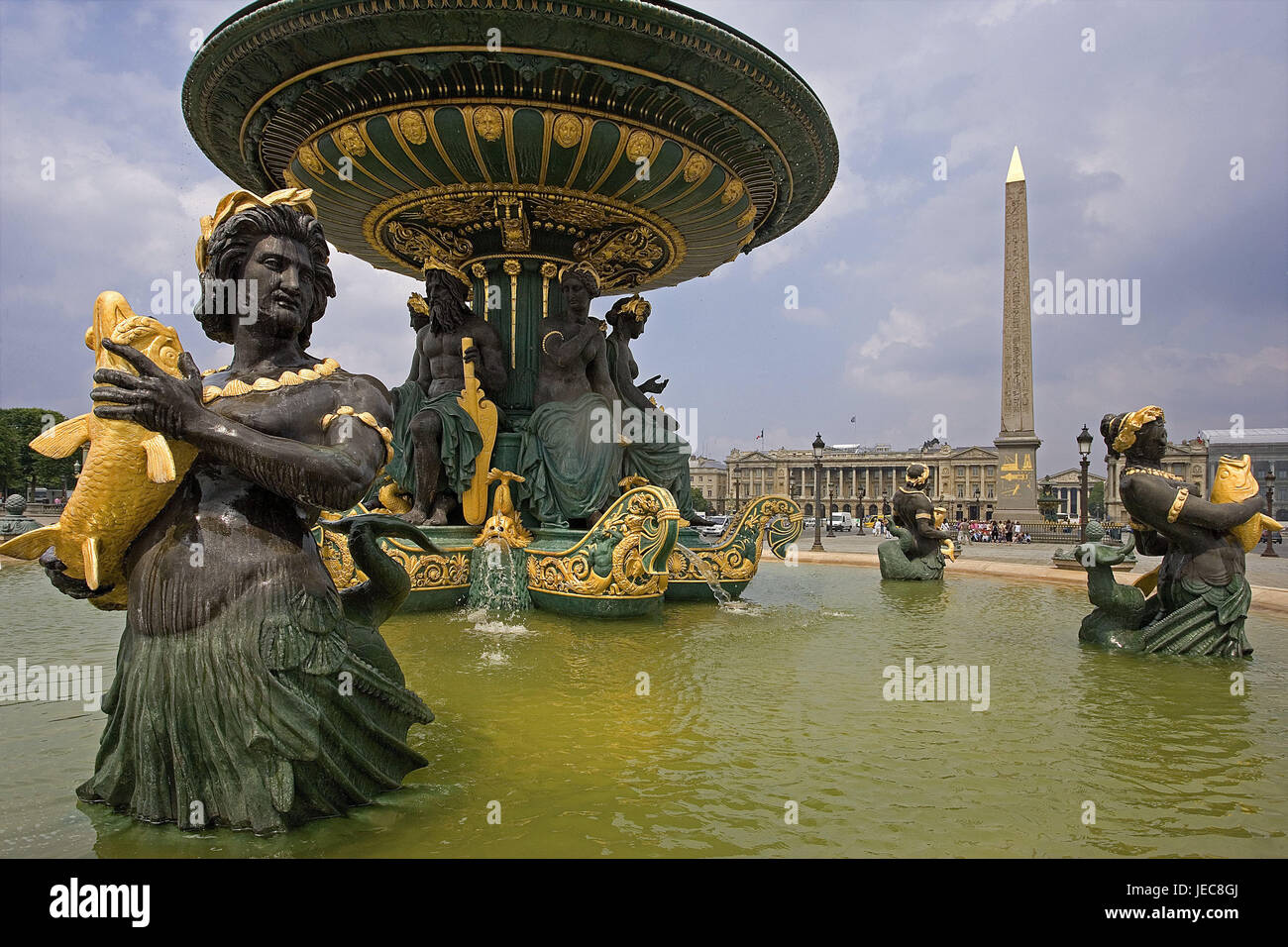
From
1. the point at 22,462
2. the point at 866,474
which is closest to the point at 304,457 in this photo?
the point at 22,462

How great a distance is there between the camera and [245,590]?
7.50 ft

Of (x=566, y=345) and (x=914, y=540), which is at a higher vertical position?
(x=566, y=345)

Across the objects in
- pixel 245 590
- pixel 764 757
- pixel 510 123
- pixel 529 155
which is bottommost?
pixel 764 757

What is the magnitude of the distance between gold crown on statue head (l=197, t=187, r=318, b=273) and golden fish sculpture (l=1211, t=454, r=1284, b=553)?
5.56 metres

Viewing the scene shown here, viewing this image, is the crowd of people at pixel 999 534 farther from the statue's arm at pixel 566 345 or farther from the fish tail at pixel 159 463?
the fish tail at pixel 159 463

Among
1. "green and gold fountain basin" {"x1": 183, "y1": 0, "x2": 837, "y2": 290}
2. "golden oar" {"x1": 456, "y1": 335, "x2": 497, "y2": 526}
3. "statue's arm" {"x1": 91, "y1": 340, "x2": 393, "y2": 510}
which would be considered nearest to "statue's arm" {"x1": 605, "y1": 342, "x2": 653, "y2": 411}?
"green and gold fountain basin" {"x1": 183, "y1": 0, "x2": 837, "y2": 290}

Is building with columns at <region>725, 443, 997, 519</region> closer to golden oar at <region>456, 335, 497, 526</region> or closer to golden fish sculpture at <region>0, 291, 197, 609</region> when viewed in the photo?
golden oar at <region>456, 335, 497, 526</region>

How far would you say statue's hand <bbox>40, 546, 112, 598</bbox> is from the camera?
7.57ft

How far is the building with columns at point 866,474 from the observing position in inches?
4232

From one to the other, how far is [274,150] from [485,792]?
7143mm

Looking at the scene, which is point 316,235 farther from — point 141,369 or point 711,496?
point 711,496

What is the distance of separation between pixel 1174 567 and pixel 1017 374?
113 feet

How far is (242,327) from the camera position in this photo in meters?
2.58

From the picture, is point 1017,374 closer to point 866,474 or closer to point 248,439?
point 248,439
